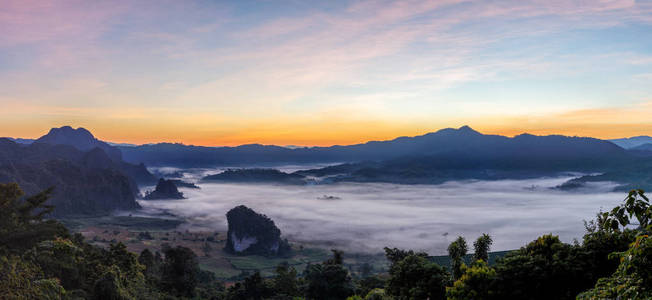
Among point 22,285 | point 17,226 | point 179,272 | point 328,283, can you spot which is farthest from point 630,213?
point 179,272

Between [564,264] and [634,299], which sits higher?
[634,299]

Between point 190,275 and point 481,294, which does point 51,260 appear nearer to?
point 190,275

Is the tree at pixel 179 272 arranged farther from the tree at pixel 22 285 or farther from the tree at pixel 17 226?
the tree at pixel 22 285

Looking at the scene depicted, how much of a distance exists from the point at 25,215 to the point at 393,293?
37.3 metres

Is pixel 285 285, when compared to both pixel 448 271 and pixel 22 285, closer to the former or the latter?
pixel 448 271

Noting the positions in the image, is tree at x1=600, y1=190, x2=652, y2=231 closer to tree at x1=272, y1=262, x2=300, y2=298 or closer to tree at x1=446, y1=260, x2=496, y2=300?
tree at x1=446, y1=260, x2=496, y2=300

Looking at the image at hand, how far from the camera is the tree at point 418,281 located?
Result: 27438 mm

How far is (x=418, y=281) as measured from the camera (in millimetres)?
28641

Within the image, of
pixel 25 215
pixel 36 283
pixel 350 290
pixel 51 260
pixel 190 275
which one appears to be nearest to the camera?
pixel 36 283

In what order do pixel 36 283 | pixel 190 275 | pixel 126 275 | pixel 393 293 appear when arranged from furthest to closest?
pixel 190 275
pixel 126 275
pixel 393 293
pixel 36 283

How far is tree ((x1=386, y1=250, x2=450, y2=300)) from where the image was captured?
1080 inches

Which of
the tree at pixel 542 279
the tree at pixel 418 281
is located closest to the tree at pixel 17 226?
the tree at pixel 418 281

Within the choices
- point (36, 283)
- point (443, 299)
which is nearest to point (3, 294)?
point (36, 283)

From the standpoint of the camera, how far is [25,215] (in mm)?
40062
